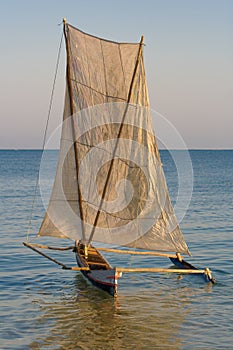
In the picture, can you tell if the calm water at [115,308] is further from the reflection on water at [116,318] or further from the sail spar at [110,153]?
the sail spar at [110,153]

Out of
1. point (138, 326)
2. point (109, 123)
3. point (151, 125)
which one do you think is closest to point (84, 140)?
point (109, 123)

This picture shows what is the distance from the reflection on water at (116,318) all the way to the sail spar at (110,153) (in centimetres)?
223

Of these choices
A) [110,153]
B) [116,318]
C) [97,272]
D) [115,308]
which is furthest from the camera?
[110,153]

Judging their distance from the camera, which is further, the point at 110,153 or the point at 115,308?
the point at 110,153

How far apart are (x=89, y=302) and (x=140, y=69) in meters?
9.14

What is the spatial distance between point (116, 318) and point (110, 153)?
21.9ft

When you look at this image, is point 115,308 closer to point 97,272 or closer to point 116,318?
point 116,318

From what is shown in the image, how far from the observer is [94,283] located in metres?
22.2

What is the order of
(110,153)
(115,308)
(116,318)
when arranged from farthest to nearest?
(110,153)
(115,308)
(116,318)

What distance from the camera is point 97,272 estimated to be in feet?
71.6

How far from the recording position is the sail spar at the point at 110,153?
2298cm

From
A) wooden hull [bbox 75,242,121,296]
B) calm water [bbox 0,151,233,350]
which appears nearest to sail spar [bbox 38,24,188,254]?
wooden hull [bbox 75,242,121,296]

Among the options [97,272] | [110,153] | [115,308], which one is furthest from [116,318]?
[110,153]

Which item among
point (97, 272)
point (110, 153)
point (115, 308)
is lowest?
point (115, 308)
